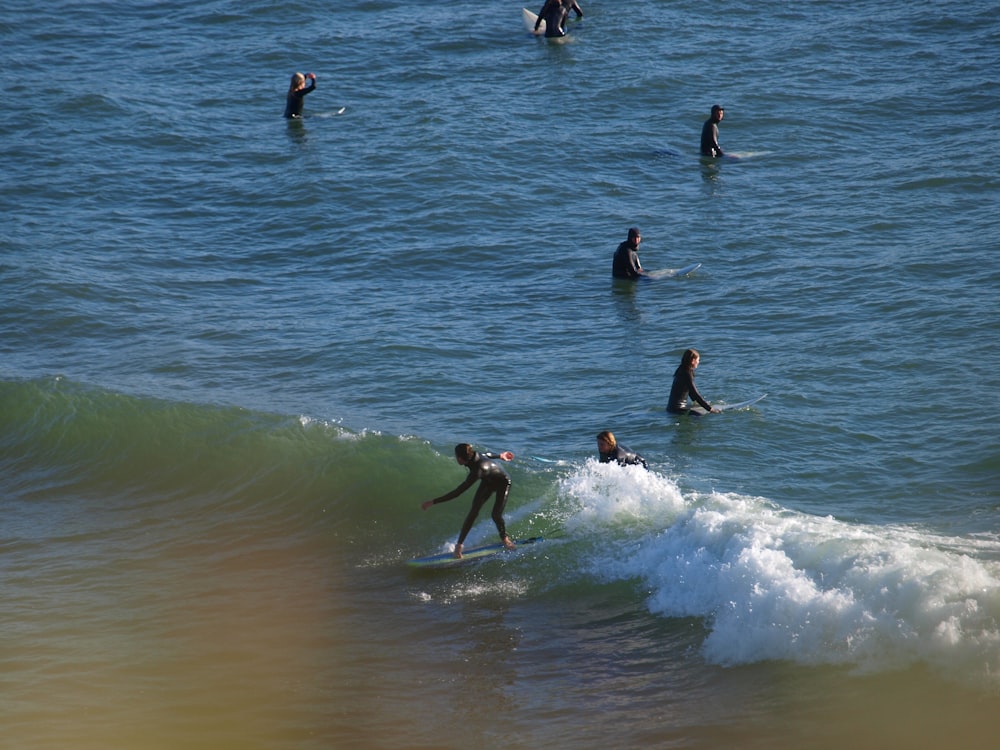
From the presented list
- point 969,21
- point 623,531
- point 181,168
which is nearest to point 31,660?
point 623,531

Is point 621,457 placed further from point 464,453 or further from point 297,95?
point 297,95

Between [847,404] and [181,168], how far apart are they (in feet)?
63.2

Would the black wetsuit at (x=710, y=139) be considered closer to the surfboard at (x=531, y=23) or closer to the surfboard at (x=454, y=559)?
the surfboard at (x=531, y=23)

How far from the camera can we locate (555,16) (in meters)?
35.1

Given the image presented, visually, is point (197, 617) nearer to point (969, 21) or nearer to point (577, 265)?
point (577, 265)

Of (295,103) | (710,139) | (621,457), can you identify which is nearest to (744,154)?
(710,139)

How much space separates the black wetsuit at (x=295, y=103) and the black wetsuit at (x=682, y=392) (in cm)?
1716

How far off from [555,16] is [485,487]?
2422cm

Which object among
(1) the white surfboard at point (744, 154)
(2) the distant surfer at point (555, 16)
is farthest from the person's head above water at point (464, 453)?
(2) the distant surfer at point (555, 16)

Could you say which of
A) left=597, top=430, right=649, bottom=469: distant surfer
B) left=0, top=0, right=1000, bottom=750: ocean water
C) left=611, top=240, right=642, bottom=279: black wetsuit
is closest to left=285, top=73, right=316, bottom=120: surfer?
left=0, top=0, right=1000, bottom=750: ocean water

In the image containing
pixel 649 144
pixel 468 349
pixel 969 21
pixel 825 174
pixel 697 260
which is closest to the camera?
pixel 468 349

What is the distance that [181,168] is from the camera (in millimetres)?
30219

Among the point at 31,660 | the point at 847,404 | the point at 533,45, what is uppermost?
the point at 533,45

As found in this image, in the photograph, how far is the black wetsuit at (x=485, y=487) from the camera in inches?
553
